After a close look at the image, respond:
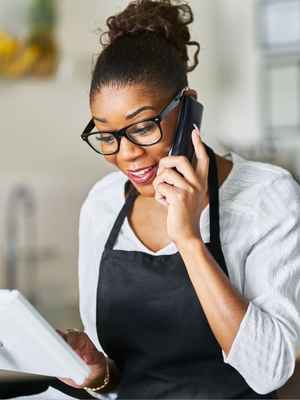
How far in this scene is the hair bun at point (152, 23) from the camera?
1.33 m

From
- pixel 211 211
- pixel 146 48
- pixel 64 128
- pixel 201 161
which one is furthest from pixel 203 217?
pixel 64 128

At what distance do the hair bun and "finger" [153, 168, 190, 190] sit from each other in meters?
0.24

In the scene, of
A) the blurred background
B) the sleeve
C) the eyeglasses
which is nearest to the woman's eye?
the eyeglasses

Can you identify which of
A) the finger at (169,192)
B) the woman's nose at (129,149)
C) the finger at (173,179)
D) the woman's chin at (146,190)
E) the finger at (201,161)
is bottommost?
the woman's chin at (146,190)

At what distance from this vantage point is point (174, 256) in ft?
4.21

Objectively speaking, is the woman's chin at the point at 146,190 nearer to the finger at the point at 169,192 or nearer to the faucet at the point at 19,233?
the finger at the point at 169,192

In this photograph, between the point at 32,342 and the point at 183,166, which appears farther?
the point at 183,166

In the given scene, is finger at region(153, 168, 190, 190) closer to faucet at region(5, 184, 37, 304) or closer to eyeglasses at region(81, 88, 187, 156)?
eyeglasses at region(81, 88, 187, 156)

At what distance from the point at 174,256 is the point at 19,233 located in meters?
2.54

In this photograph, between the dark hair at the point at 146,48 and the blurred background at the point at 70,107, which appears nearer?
the dark hair at the point at 146,48

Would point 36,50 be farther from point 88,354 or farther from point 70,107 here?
point 88,354

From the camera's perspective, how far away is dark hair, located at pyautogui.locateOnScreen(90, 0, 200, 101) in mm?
Result: 1253

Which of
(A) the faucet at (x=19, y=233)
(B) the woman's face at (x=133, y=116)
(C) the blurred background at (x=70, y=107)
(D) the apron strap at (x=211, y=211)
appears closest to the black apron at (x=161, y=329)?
(D) the apron strap at (x=211, y=211)

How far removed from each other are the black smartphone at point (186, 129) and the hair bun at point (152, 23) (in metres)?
0.10
